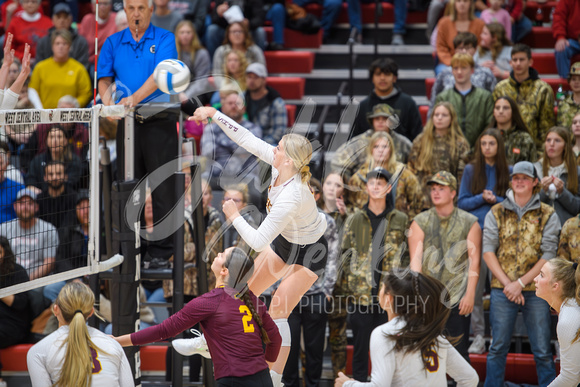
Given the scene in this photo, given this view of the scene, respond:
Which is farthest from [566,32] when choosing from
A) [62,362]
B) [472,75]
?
[62,362]

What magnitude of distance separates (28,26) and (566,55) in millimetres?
8413

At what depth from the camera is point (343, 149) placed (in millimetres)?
8883

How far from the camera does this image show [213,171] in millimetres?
9602

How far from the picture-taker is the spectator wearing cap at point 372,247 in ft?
24.6

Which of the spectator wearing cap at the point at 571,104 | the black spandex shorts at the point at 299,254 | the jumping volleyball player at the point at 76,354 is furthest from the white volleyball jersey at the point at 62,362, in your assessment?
the spectator wearing cap at the point at 571,104

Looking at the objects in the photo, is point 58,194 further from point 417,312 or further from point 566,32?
point 566,32

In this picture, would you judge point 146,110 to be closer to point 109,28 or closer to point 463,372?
point 463,372

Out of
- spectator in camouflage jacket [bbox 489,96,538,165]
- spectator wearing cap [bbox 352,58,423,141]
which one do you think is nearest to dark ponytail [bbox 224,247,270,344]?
spectator in camouflage jacket [bbox 489,96,538,165]

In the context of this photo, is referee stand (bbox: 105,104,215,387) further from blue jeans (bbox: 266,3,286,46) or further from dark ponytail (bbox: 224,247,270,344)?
blue jeans (bbox: 266,3,286,46)

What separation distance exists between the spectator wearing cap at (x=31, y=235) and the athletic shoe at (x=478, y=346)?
185 inches

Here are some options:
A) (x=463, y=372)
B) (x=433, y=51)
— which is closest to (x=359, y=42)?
(x=433, y=51)

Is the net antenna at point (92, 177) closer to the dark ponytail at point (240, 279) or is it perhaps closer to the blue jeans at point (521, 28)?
the dark ponytail at point (240, 279)

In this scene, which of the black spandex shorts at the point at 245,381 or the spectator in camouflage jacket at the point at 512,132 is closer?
the black spandex shorts at the point at 245,381

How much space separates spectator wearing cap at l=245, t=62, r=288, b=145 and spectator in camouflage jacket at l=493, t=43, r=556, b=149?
2.80 metres
